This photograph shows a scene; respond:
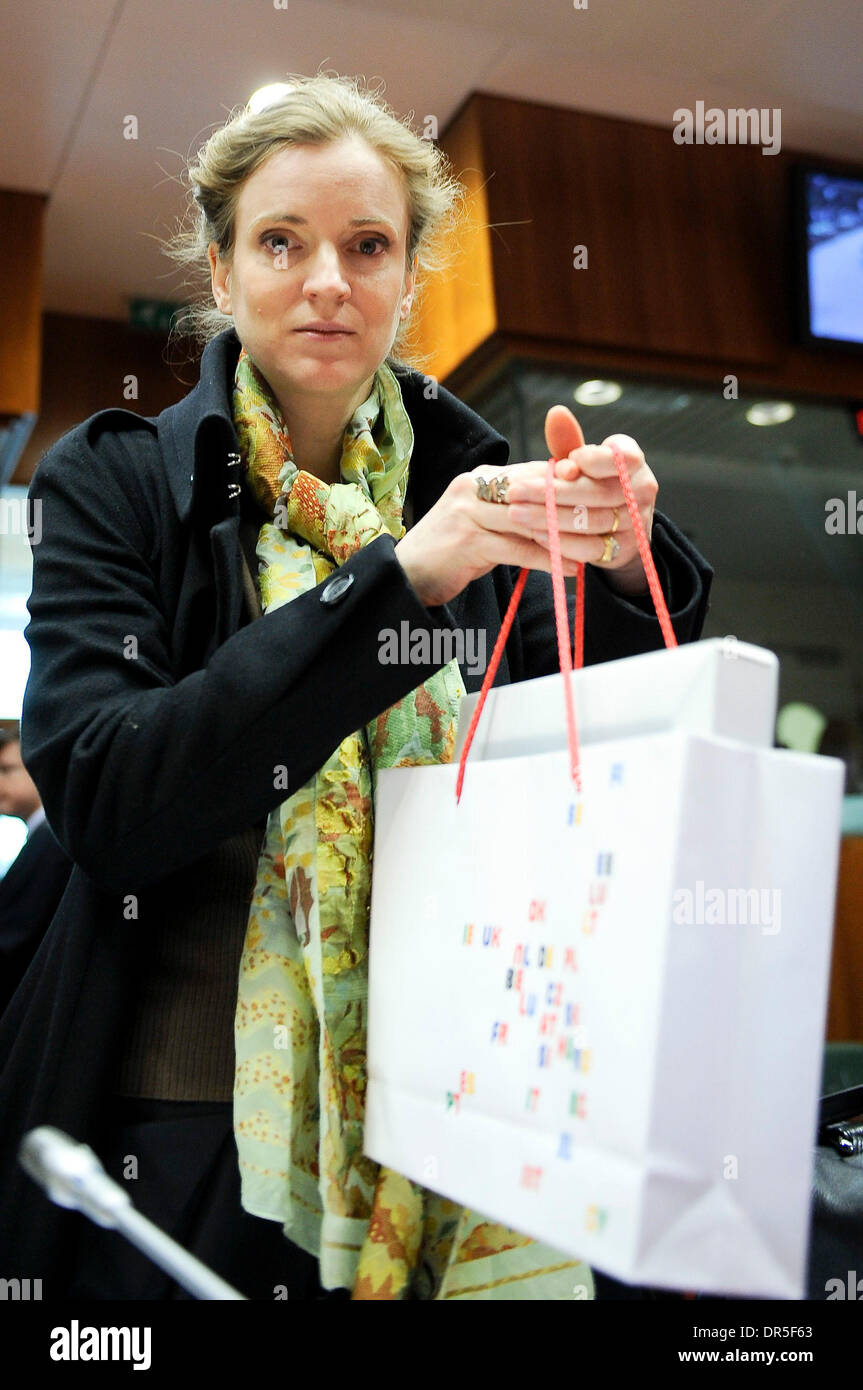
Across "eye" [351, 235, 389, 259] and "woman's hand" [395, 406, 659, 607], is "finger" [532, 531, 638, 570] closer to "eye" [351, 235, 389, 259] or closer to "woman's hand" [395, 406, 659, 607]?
"woman's hand" [395, 406, 659, 607]

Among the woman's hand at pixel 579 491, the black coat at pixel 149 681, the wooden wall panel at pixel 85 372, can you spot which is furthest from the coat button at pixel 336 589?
the wooden wall panel at pixel 85 372

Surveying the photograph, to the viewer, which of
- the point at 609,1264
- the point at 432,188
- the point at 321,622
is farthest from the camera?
the point at 432,188

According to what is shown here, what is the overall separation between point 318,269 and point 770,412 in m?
2.76

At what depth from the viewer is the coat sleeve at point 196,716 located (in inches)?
29.4

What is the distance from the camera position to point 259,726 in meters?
0.74

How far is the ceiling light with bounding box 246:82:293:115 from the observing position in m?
1.03

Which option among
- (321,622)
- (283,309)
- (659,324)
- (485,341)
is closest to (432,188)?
(283,309)

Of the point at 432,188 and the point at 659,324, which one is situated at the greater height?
the point at 659,324

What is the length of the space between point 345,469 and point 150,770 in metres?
0.36

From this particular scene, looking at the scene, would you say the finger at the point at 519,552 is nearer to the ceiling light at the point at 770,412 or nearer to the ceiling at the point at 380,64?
the ceiling at the point at 380,64

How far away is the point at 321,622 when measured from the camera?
75 cm

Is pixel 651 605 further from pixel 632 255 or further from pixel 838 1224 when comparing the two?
pixel 632 255

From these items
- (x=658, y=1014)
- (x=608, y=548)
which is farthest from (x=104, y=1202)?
(x=608, y=548)

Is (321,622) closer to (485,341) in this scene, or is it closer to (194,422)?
(194,422)
